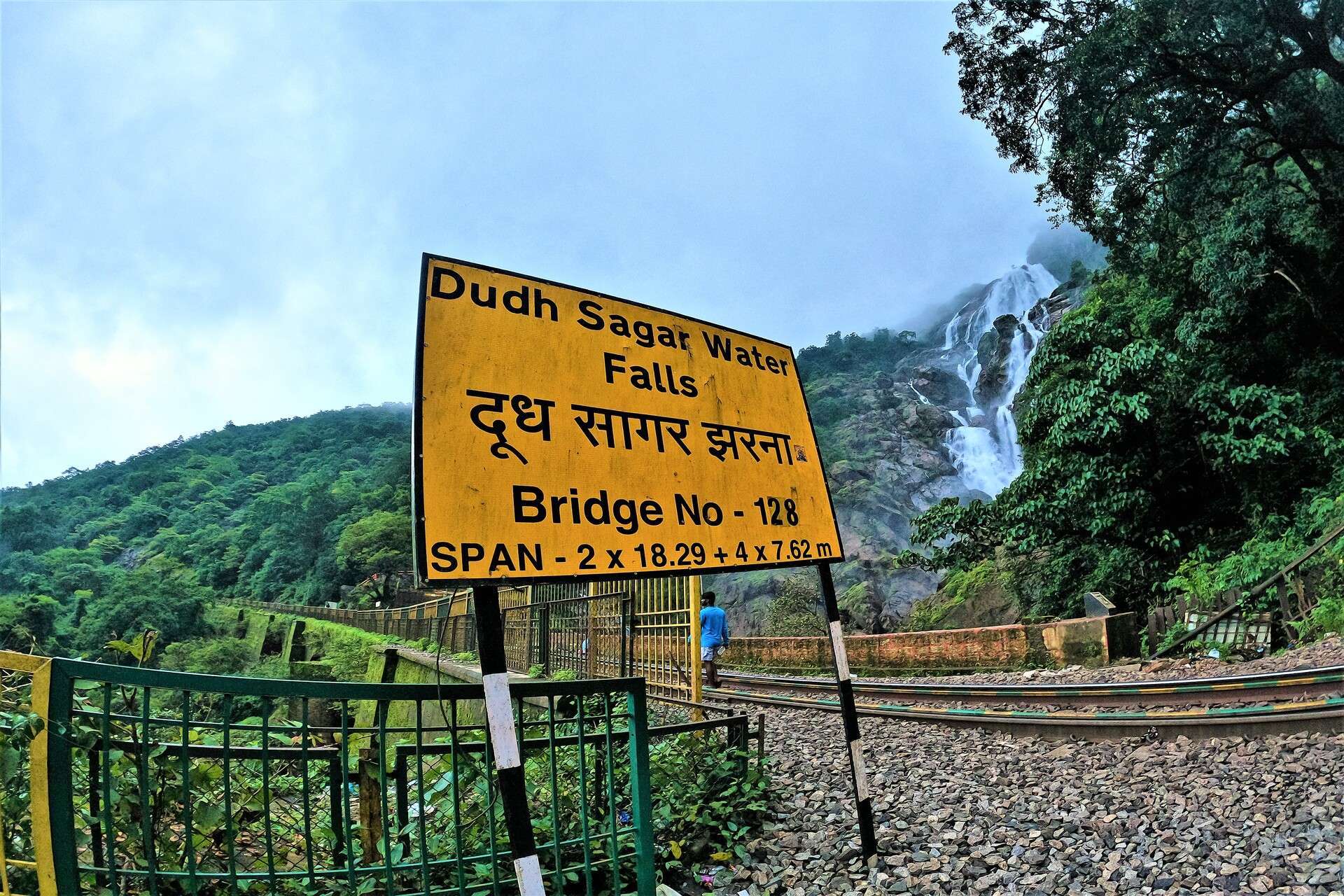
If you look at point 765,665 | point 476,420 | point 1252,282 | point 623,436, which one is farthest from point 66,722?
point 1252,282

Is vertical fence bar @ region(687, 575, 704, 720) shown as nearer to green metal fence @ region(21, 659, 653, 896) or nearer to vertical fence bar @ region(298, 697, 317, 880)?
green metal fence @ region(21, 659, 653, 896)

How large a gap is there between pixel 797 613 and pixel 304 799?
59.7 ft

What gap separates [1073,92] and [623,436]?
13906 mm

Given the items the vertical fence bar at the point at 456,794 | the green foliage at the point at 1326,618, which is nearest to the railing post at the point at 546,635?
the vertical fence bar at the point at 456,794

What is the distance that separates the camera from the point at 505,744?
2.31 meters

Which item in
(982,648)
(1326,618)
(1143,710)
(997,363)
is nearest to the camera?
(1143,710)

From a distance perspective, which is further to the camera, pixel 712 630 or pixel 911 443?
pixel 911 443

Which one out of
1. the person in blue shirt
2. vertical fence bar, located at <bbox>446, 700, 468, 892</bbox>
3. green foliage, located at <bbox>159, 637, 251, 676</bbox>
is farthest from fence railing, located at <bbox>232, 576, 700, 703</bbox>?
green foliage, located at <bbox>159, 637, 251, 676</bbox>

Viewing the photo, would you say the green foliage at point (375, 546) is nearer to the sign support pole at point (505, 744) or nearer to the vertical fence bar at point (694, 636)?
the vertical fence bar at point (694, 636)

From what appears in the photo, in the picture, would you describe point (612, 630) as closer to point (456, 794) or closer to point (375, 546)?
point (456, 794)

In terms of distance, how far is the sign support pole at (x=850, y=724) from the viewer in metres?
3.75

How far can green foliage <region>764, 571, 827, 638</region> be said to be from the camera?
61.1 ft

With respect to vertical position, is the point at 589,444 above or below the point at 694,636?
above

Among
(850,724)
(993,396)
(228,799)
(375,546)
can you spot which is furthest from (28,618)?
(993,396)
